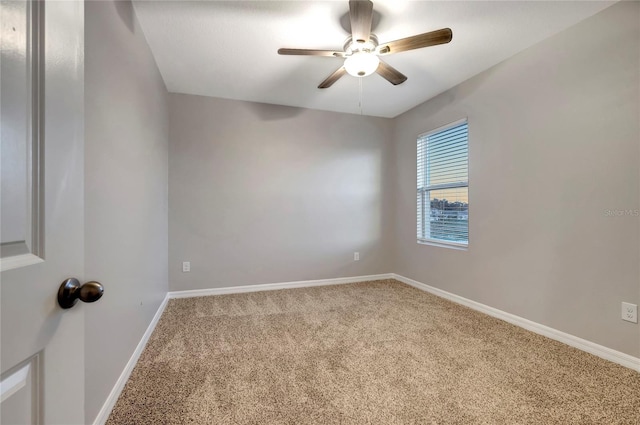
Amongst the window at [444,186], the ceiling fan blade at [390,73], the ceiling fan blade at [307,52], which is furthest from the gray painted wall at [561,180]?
the ceiling fan blade at [307,52]

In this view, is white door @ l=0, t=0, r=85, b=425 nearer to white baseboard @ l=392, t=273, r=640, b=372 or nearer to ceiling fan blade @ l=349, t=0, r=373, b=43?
ceiling fan blade @ l=349, t=0, r=373, b=43

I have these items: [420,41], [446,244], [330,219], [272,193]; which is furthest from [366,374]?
[272,193]

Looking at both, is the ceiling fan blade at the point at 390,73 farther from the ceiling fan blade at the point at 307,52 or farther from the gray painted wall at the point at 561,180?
the gray painted wall at the point at 561,180

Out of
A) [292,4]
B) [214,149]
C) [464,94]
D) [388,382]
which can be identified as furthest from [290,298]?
[464,94]

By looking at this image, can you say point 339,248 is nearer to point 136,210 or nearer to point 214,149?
point 214,149

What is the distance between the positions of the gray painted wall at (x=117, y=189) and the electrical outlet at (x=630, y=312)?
3005 mm

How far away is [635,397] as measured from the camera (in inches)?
60.4

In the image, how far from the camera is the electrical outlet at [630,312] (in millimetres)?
1787

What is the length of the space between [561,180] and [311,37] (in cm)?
227

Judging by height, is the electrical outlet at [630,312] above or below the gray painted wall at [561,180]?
below

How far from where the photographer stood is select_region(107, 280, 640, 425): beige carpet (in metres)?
1.40

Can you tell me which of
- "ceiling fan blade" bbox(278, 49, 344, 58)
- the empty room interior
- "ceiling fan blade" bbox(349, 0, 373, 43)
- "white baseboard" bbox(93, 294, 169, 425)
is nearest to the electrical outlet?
the empty room interior

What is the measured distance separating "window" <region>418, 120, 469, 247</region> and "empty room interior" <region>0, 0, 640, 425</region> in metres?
0.03

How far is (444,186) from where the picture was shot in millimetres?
3289
